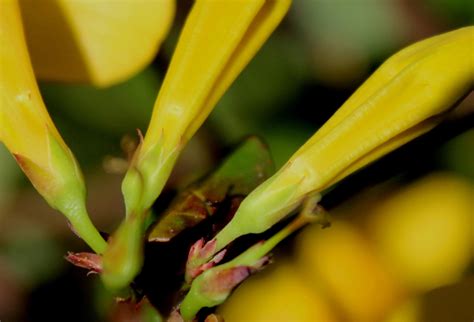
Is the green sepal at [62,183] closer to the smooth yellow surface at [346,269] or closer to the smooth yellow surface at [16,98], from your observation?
the smooth yellow surface at [16,98]

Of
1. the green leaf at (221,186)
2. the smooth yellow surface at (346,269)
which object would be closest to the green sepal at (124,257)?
the green leaf at (221,186)

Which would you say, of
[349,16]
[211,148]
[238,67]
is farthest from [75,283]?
[349,16]

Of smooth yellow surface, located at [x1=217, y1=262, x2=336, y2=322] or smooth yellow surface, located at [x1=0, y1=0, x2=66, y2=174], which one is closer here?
smooth yellow surface, located at [x1=0, y1=0, x2=66, y2=174]

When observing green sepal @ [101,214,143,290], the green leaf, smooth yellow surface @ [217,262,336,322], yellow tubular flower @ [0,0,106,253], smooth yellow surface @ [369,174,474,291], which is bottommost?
smooth yellow surface @ [217,262,336,322]

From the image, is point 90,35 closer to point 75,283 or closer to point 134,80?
point 134,80

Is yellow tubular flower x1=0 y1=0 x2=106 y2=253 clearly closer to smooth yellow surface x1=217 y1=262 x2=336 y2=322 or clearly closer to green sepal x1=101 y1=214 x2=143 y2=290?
green sepal x1=101 y1=214 x2=143 y2=290

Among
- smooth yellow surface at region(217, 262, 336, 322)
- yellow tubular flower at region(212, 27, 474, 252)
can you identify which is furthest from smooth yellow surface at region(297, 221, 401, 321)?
yellow tubular flower at region(212, 27, 474, 252)

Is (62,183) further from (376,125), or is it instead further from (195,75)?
(376,125)
